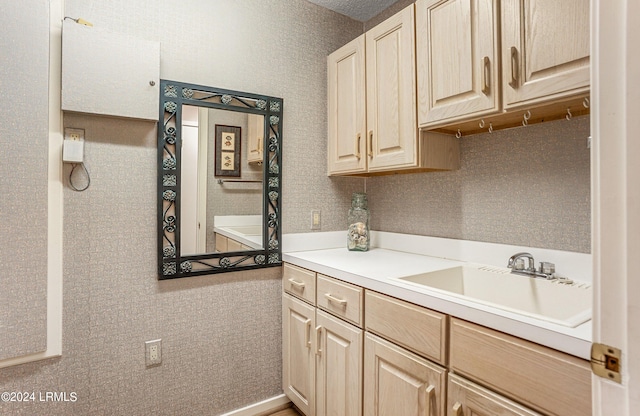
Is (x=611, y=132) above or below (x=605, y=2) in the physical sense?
below

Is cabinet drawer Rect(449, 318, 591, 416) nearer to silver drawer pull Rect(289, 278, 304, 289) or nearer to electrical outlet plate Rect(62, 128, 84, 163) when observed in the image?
silver drawer pull Rect(289, 278, 304, 289)

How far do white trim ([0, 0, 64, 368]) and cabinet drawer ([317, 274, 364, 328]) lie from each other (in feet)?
3.71

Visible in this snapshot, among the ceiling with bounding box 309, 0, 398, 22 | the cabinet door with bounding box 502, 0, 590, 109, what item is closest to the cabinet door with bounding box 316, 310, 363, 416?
the cabinet door with bounding box 502, 0, 590, 109

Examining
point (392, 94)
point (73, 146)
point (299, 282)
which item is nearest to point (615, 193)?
point (392, 94)

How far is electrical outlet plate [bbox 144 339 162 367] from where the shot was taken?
5.34ft

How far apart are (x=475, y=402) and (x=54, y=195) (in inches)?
68.7

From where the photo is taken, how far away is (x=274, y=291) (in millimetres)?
1989

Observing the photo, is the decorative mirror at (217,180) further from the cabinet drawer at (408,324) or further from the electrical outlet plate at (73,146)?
the cabinet drawer at (408,324)

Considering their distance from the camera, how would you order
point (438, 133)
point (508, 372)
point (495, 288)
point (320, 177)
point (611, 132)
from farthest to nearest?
point (320, 177)
point (438, 133)
point (495, 288)
point (508, 372)
point (611, 132)

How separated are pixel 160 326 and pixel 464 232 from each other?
1.59 m

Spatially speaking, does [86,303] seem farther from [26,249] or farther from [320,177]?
[320,177]

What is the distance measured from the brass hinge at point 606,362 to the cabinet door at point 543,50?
2.73 feet

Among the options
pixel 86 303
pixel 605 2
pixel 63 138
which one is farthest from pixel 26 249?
pixel 605 2

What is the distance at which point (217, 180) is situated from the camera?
181 centimetres
